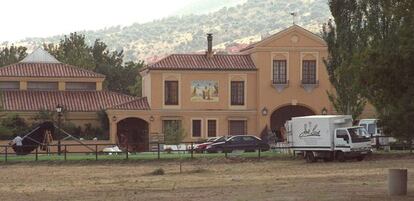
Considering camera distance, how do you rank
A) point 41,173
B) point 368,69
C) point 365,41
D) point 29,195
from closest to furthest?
point 368,69 < point 29,195 < point 41,173 < point 365,41

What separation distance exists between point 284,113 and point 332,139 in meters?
23.7

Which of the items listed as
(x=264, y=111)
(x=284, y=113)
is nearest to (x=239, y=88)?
(x=264, y=111)

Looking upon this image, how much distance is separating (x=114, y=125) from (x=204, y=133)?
23.3 ft

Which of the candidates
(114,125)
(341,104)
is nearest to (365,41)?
(341,104)

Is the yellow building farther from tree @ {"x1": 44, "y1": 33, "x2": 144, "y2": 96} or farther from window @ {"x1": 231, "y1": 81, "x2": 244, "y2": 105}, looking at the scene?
tree @ {"x1": 44, "y1": 33, "x2": 144, "y2": 96}

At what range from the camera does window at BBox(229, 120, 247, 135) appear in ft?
219

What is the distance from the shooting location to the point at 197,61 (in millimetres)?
67062

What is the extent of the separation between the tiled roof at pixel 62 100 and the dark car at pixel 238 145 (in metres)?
13.0

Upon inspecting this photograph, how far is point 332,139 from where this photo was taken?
45.1m

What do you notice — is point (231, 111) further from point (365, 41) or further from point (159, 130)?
point (365, 41)

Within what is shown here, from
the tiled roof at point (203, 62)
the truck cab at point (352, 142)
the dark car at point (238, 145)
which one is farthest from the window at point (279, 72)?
the truck cab at point (352, 142)

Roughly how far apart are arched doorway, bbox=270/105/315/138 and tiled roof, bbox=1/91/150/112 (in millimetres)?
10394

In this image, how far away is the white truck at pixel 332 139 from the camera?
44531 millimetres

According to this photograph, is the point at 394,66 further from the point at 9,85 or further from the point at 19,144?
the point at 9,85
